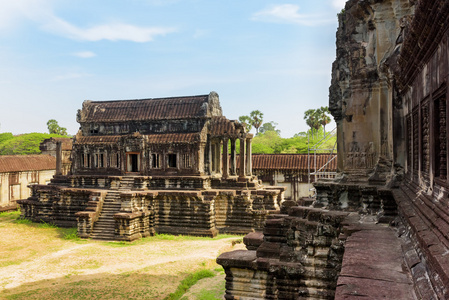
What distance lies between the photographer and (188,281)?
38.5 ft

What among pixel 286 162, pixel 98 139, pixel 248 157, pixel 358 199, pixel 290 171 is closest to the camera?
pixel 358 199

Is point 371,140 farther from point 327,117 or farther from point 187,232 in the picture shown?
point 327,117

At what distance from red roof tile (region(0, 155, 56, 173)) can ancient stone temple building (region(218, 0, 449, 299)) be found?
26.1 meters

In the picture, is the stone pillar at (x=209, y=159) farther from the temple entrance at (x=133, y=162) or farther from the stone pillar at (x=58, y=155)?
the stone pillar at (x=58, y=155)

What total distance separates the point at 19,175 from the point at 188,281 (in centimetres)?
2414

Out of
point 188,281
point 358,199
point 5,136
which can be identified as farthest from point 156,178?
point 5,136

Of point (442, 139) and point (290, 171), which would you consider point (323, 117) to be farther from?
point (442, 139)

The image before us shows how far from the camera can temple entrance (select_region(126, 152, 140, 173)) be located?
23.2m

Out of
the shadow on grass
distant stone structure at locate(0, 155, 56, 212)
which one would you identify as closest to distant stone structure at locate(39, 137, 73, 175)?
distant stone structure at locate(0, 155, 56, 212)

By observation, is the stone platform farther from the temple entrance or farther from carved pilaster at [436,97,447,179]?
the temple entrance

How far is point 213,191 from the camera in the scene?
1964 centimetres

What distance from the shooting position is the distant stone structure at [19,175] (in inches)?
1130

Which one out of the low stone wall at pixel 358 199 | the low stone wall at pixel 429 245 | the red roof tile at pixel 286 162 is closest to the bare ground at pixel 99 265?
the low stone wall at pixel 358 199

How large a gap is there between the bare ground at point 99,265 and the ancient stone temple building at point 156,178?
4.36 feet
